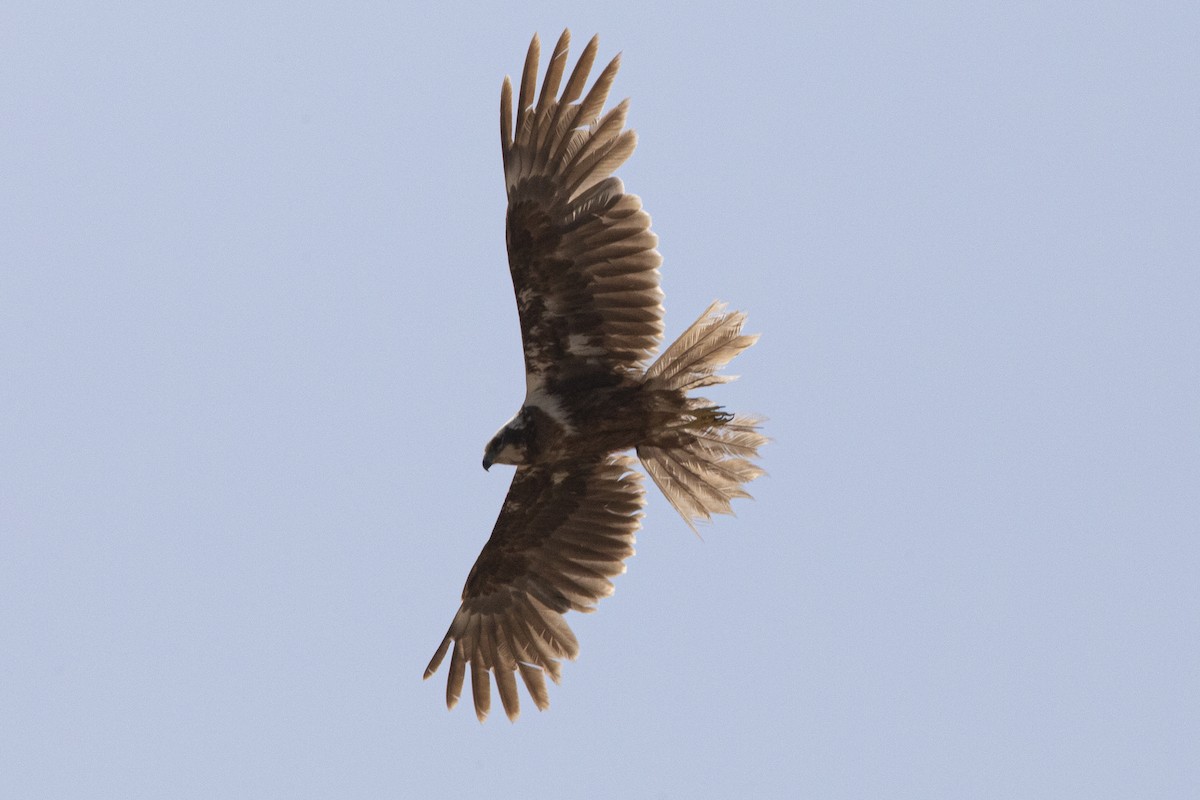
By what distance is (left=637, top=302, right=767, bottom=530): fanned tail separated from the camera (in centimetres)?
920

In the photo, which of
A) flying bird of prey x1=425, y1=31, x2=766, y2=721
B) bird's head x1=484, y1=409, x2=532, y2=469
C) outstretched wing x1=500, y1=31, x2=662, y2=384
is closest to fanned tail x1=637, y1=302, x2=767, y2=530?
flying bird of prey x1=425, y1=31, x2=766, y2=721

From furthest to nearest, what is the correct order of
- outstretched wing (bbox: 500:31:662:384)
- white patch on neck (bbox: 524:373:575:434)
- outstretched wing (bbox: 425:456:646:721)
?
outstretched wing (bbox: 425:456:646:721) < white patch on neck (bbox: 524:373:575:434) < outstretched wing (bbox: 500:31:662:384)

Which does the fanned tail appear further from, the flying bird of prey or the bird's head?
the bird's head

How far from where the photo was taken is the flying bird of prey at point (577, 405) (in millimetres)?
9125

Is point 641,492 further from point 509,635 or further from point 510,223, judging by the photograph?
point 510,223

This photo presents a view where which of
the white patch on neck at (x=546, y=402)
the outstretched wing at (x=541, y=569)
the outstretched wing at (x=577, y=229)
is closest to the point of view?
the outstretched wing at (x=577, y=229)

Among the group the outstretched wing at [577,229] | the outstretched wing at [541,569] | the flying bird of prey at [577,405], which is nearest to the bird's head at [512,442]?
the flying bird of prey at [577,405]

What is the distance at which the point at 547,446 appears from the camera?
32.0 ft

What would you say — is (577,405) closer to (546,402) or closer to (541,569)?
(546,402)

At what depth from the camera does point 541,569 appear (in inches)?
409

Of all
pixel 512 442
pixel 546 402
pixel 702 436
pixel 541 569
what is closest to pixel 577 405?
pixel 546 402

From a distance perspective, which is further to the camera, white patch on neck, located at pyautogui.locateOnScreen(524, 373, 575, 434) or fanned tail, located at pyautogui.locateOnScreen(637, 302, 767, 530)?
white patch on neck, located at pyautogui.locateOnScreen(524, 373, 575, 434)

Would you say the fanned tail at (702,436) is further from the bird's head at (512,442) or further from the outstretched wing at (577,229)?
the bird's head at (512,442)

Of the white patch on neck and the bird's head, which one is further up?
the white patch on neck
